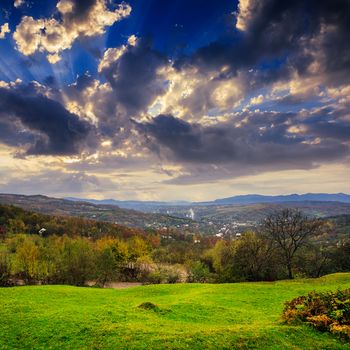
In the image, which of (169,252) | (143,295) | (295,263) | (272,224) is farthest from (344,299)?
(169,252)

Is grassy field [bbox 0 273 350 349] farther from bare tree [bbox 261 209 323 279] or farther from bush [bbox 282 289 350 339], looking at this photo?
bare tree [bbox 261 209 323 279]

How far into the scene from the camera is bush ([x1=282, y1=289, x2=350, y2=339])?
20.2 meters

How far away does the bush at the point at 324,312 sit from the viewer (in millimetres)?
20156

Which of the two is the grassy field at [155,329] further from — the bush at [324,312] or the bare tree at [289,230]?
the bare tree at [289,230]

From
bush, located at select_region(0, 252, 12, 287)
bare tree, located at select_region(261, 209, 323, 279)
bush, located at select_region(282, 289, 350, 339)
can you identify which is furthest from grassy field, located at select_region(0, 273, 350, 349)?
bush, located at select_region(0, 252, 12, 287)

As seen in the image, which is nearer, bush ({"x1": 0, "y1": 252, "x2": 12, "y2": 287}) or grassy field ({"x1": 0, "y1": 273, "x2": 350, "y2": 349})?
grassy field ({"x1": 0, "y1": 273, "x2": 350, "y2": 349})

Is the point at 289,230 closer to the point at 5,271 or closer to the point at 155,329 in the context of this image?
the point at 155,329

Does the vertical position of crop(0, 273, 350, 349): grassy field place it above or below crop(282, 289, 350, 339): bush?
below

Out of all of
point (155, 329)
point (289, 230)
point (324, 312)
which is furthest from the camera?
point (289, 230)

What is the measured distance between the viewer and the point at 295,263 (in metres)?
86.9

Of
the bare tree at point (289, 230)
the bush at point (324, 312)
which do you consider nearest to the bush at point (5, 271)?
the bare tree at point (289, 230)

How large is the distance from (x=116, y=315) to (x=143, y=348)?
374 inches

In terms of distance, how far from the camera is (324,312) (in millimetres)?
22203

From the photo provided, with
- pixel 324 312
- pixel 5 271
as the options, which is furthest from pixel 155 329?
pixel 5 271
